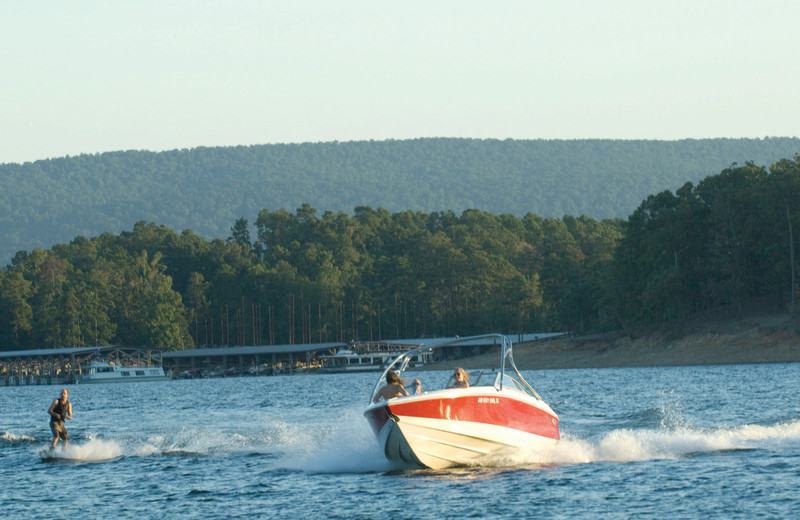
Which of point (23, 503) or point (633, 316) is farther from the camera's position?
point (633, 316)

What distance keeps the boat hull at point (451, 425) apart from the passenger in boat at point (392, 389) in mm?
372

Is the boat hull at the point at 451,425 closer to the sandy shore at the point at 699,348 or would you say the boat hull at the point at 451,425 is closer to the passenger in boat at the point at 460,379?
the passenger in boat at the point at 460,379

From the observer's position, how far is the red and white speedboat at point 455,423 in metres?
26.1

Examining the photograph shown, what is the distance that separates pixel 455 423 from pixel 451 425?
105mm

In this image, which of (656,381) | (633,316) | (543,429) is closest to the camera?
(543,429)

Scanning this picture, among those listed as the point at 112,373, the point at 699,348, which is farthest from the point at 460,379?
the point at 112,373

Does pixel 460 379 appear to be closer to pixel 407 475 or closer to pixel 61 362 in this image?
pixel 407 475

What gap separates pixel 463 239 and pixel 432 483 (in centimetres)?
17123

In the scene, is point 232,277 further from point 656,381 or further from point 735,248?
point 656,381

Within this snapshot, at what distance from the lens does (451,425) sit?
86.8ft

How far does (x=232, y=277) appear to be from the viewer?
19238 cm

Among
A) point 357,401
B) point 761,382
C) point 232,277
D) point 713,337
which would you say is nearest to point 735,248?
point 713,337

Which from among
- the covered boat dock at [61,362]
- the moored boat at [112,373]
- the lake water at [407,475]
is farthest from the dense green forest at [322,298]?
the lake water at [407,475]

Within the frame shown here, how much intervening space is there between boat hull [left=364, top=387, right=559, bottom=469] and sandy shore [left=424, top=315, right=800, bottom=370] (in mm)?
76525
